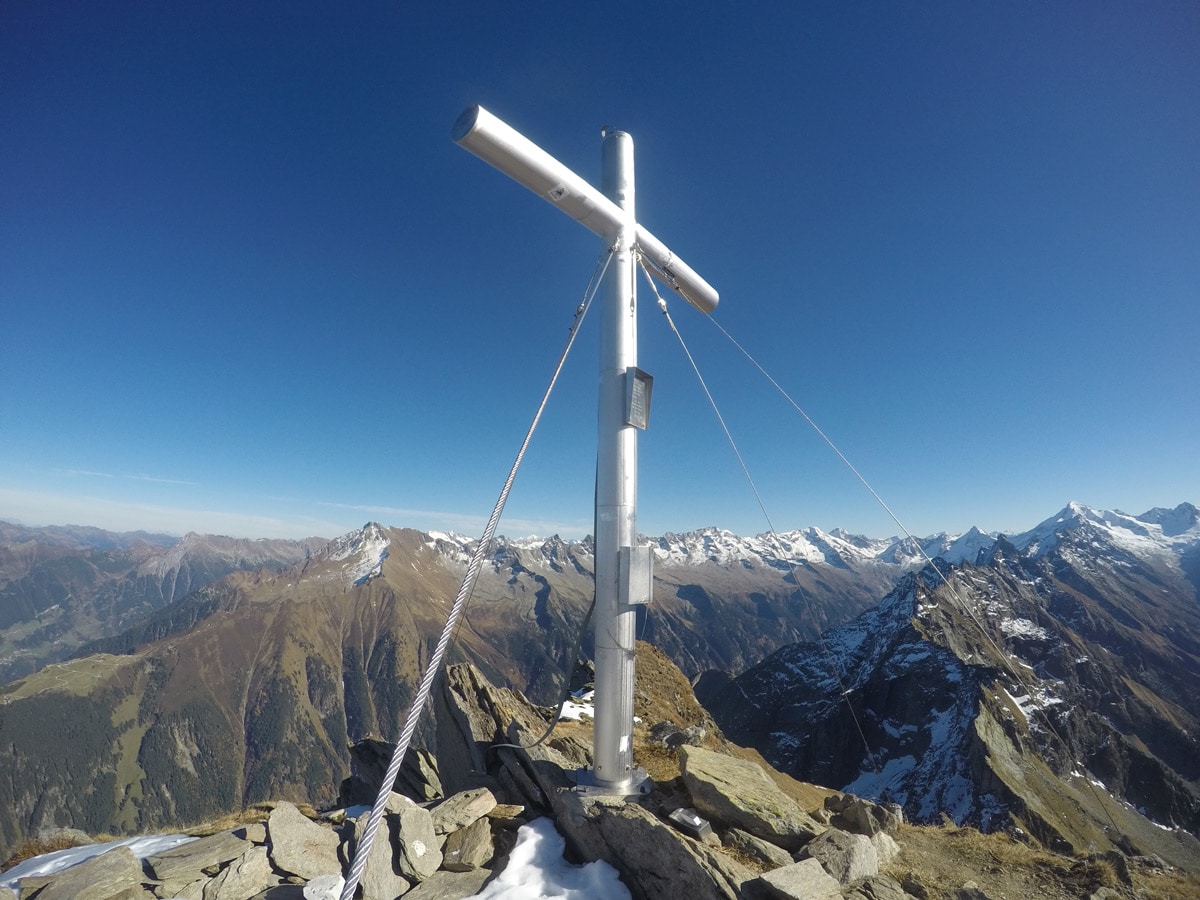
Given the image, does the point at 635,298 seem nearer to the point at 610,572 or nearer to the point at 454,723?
the point at 610,572

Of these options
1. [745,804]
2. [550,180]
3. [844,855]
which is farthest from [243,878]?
[550,180]

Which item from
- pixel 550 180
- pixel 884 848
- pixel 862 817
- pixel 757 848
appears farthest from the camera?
pixel 862 817

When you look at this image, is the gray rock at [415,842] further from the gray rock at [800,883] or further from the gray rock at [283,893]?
the gray rock at [800,883]

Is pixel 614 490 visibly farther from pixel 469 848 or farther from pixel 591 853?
pixel 469 848

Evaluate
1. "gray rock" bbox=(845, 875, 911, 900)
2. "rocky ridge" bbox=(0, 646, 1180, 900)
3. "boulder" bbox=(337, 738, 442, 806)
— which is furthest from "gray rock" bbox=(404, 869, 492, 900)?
"boulder" bbox=(337, 738, 442, 806)

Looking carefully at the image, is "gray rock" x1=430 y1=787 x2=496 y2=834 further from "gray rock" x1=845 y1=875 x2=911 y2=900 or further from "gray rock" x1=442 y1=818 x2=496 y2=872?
"gray rock" x1=845 y1=875 x2=911 y2=900

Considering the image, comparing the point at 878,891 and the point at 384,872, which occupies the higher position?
the point at 384,872
